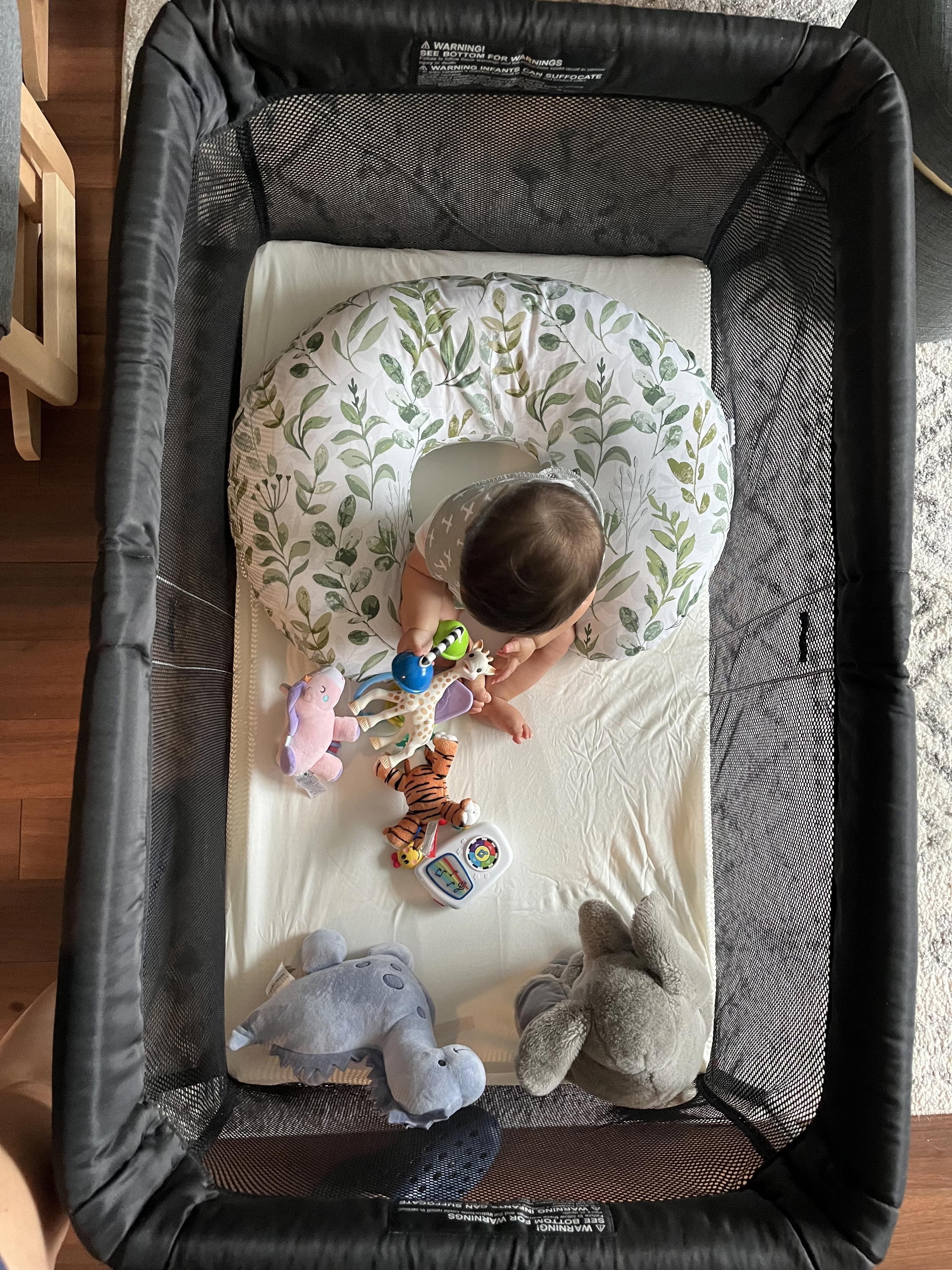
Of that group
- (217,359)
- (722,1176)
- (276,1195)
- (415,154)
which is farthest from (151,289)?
(722,1176)

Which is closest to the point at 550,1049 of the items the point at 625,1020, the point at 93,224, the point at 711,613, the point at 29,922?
the point at 625,1020

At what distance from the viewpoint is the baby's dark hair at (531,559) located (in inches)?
Result: 29.1

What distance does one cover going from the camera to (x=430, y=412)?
0.94m

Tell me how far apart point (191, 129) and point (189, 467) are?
30cm

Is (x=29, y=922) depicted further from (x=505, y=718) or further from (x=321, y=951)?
(x=505, y=718)

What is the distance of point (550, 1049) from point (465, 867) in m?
0.22

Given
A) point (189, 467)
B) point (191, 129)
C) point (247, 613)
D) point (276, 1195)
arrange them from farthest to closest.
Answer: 1. point (247, 613)
2. point (189, 467)
3. point (191, 129)
4. point (276, 1195)

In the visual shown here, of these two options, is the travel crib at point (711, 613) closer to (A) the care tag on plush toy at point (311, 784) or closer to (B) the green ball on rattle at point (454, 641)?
(A) the care tag on plush toy at point (311, 784)

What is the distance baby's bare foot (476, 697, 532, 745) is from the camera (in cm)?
97

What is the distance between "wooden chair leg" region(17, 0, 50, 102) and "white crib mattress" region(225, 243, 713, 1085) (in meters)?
0.44

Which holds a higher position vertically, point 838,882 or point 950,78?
point 950,78

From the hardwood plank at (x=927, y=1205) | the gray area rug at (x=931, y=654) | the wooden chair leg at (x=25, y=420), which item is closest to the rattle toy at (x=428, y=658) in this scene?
the wooden chair leg at (x=25, y=420)

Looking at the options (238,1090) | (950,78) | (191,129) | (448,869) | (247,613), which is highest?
(950,78)

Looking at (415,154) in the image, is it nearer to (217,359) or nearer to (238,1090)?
(217,359)
